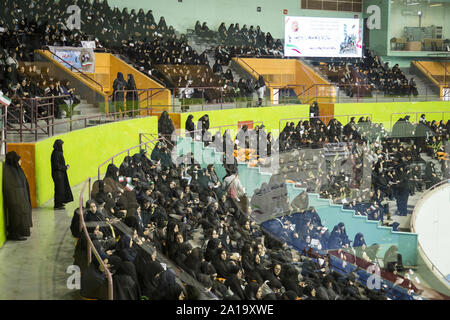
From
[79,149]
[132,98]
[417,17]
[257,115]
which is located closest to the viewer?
[79,149]

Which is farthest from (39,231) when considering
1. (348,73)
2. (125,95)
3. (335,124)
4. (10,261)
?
(348,73)

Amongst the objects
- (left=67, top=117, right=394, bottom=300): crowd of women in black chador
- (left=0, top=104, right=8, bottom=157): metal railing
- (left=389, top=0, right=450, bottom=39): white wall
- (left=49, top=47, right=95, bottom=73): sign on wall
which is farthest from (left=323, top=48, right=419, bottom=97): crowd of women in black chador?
(left=0, top=104, right=8, bottom=157): metal railing

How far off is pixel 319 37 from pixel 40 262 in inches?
1008

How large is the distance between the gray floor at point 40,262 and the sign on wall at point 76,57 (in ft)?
30.4

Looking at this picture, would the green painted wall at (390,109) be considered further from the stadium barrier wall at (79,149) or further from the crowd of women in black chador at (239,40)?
the stadium barrier wall at (79,149)

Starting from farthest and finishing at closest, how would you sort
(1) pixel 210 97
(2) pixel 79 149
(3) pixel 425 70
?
(3) pixel 425 70
(1) pixel 210 97
(2) pixel 79 149

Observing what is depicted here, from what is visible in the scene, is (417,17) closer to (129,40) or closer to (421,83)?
(421,83)

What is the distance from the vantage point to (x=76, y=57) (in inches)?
749

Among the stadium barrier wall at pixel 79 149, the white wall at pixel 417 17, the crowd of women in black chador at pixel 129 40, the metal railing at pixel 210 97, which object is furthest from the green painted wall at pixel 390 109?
the stadium barrier wall at pixel 79 149

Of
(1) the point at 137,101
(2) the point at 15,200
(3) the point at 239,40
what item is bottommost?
(2) the point at 15,200

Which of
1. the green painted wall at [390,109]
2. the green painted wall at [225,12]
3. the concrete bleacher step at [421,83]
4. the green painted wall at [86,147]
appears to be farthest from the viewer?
the concrete bleacher step at [421,83]

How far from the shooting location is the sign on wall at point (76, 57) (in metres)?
18.7

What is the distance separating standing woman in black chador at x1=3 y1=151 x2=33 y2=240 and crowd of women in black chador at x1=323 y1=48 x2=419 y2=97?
20588mm

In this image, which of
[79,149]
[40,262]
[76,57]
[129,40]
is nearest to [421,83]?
[129,40]
